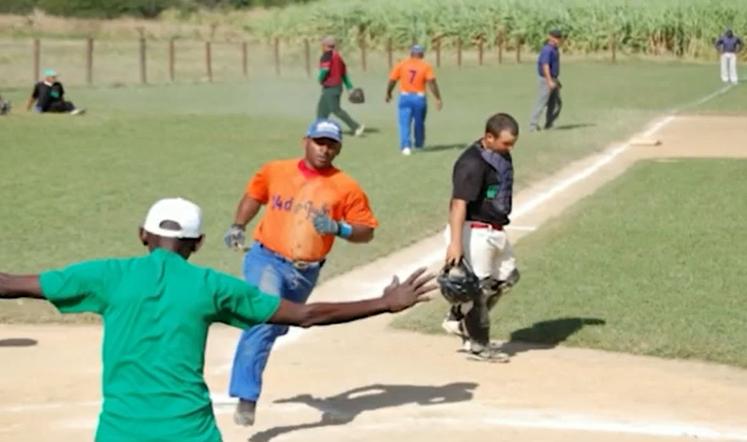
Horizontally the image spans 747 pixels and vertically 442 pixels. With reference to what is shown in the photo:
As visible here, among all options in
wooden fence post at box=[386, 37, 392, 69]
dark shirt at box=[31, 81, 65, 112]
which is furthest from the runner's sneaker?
wooden fence post at box=[386, 37, 392, 69]

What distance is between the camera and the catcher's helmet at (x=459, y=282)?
11445mm

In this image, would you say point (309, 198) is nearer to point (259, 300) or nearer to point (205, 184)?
point (259, 300)

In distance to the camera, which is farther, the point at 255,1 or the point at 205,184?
the point at 255,1

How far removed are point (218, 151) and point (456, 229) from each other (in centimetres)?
1701

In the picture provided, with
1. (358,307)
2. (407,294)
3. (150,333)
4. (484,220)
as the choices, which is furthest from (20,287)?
(484,220)

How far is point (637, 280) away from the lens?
15578mm

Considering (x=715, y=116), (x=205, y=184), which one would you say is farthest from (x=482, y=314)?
(x=715, y=116)

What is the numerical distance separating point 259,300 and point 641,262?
10506mm

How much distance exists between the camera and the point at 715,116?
127 ft

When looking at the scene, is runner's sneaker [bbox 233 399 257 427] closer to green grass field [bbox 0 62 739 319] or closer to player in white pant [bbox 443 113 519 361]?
player in white pant [bbox 443 113 519 361]

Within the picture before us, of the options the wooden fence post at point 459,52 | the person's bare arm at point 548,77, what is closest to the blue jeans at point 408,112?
the person's bare arm at point 548,77

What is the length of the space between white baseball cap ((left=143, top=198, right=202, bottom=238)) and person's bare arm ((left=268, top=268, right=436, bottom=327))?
511 mm

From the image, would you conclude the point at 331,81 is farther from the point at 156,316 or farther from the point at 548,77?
the point at 156,316

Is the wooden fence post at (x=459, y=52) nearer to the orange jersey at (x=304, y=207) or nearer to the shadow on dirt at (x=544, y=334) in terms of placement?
the shadow on dirt at (x=544, y=334)
